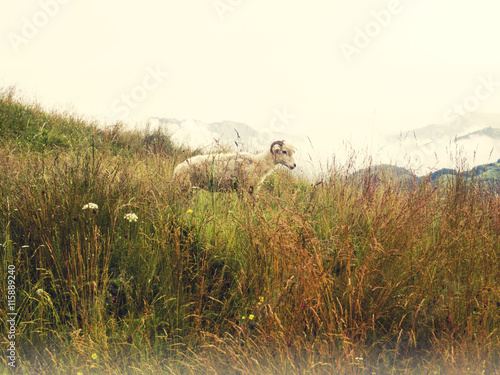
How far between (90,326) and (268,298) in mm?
1193

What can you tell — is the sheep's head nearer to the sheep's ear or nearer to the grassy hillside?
the sheep's ear

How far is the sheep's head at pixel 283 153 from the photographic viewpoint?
7.87 metres

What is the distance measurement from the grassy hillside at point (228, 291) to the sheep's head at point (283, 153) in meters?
4.35

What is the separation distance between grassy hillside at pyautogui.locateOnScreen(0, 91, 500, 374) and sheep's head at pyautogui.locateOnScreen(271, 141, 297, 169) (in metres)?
4.35

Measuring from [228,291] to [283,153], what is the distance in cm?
530

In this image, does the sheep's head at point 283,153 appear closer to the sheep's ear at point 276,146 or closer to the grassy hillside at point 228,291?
the sheep's ear at point 276,146

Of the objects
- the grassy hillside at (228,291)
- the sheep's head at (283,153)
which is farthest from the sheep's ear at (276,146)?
the grassy hillside at (228,291)

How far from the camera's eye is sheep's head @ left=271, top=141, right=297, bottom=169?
25.8ft

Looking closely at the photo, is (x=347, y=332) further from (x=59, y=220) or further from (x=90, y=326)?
(x=59, y=220)

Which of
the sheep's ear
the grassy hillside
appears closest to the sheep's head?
the sheep's ear

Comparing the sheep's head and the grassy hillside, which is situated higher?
the sheep's head

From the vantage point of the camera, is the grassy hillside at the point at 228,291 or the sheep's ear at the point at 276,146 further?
the sheep's ear at the point at 276,146

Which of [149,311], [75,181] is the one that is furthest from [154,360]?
[75,181]

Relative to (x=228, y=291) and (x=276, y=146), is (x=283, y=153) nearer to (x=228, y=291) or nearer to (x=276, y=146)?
(x=276, y=146)
